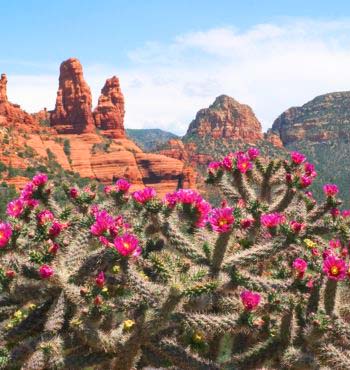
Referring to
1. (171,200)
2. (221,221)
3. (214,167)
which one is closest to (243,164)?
(214,167)

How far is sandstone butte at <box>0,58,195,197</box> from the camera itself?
329 feet

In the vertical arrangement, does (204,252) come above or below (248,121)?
below

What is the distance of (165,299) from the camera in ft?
16.9

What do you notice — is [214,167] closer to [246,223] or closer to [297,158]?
[297,158]

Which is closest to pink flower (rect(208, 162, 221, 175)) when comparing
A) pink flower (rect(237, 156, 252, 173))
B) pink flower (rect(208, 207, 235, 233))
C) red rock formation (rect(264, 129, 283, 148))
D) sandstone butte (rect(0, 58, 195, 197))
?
pink flower (rect(237, 156, 252, 173))

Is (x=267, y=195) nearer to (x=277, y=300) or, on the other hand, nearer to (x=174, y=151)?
(x=277, y=300)

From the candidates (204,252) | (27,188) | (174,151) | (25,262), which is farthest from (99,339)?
(174,151)

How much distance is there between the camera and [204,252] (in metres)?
6.25

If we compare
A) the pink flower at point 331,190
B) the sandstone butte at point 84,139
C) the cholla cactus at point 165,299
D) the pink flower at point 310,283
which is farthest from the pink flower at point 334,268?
the sandstone butte at point 84,139

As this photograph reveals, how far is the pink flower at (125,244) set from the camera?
5.24m

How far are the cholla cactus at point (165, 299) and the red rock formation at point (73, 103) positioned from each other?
376 ft

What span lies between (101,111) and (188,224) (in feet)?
399

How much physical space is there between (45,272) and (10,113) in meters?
110

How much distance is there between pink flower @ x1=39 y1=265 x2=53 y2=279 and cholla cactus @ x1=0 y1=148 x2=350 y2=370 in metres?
0.01
